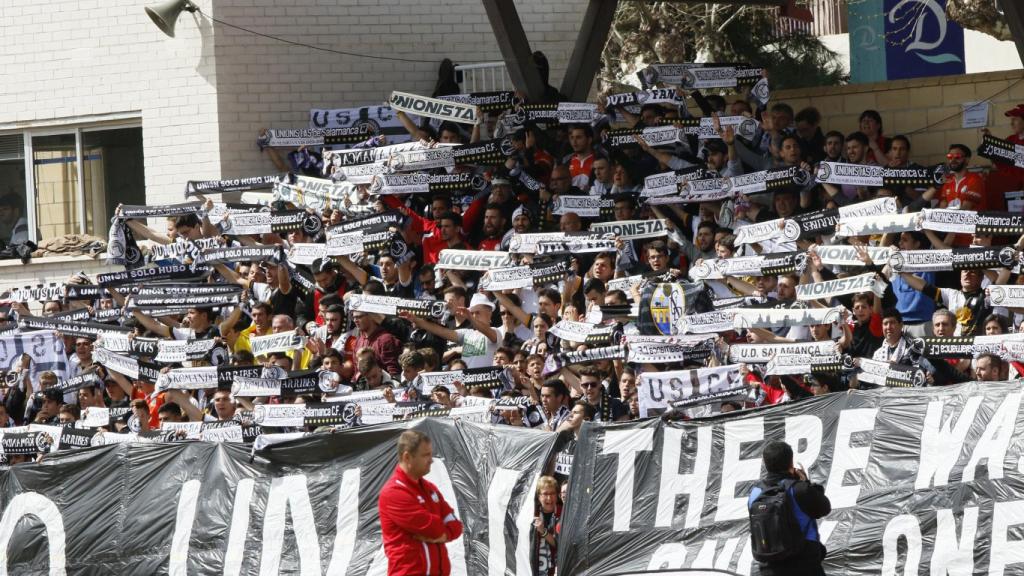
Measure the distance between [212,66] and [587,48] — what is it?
516cm

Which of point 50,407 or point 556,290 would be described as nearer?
point 556,290

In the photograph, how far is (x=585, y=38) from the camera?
2111cm

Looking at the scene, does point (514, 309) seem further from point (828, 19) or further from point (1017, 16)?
point (828, 19)

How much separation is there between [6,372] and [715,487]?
10810mm

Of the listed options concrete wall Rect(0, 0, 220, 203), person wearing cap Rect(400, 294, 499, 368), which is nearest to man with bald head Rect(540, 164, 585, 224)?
person wearing cap Rect(400, 294, 499, 368)

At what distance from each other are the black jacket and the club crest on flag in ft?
15.8

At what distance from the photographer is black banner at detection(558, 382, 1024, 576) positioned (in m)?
10.5

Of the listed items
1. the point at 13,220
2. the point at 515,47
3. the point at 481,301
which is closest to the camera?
the point at 481,301

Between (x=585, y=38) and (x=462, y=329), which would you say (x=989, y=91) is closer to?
(x=585, y=38)

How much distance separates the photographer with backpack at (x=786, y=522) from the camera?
31.7ft

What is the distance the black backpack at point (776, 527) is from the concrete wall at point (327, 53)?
45.0 feet

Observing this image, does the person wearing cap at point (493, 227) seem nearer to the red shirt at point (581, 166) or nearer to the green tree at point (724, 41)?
the red shirt at point (581, 166)

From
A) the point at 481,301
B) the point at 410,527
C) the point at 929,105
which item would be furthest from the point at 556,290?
the point at 410,527

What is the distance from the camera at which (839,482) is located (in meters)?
11.1
